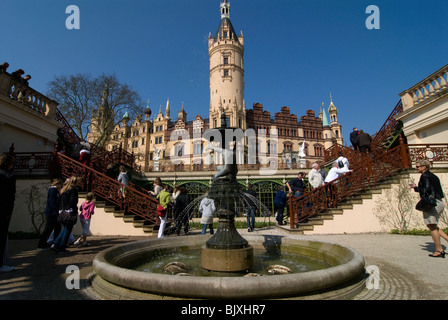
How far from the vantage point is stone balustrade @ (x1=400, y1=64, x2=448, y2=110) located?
31.4ft

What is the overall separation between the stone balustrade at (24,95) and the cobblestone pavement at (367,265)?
22.8 ft

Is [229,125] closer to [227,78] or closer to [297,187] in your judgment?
[227,78]

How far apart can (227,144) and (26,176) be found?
9.21 metres

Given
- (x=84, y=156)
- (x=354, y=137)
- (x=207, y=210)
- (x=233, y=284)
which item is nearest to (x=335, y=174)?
(x=354, y=137)

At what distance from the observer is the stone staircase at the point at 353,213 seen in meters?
8.49

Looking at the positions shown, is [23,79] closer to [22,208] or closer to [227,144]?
[22,208]

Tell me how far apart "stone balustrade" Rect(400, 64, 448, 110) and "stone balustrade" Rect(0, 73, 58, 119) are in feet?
57.2

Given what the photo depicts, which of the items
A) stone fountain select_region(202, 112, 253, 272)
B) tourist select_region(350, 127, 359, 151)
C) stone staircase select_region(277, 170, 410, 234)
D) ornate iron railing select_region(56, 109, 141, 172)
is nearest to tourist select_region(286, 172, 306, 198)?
stone staircase select_region(277, 170, 410, 234)

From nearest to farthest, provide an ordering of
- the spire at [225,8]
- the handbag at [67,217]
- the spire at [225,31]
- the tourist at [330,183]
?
the handbag at [67,217] → the tourist at [330,183] → the spire at [225,31] → the spire at [225,8]

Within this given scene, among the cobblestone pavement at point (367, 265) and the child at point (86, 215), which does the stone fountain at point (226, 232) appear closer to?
the cobblestone pavement at point (367, 265)

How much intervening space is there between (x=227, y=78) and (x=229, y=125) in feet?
32.7

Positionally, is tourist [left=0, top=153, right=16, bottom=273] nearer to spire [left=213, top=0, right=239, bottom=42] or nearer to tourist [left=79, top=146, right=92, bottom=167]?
tourist [left=79, top=146, right=92, bottom=167]

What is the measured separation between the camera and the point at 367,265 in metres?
4.31

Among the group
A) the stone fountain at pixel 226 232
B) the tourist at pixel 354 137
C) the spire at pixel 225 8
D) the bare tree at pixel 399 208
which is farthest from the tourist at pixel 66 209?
the spire at pixel 225 8
